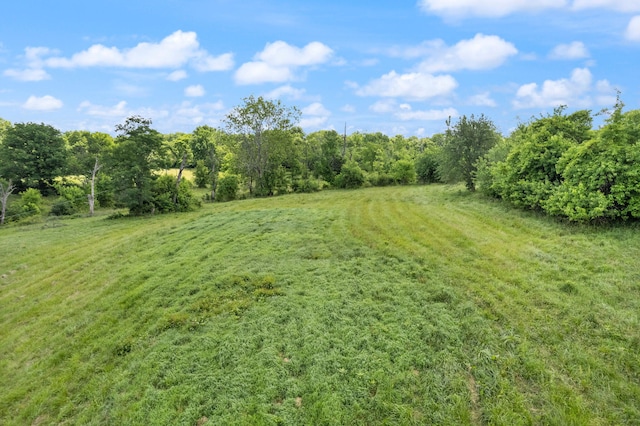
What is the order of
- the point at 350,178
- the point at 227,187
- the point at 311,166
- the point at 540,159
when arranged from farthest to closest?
1. the point at 311,166
2. the point at 350,178
3. the point at 227,187
4. the point at 540,159

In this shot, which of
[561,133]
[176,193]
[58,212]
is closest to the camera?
[561,133]

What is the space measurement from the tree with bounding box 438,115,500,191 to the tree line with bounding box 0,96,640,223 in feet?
0.25

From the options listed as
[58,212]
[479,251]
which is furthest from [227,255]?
Result: [58,212]

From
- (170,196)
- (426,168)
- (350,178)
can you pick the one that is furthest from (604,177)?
(426,168)

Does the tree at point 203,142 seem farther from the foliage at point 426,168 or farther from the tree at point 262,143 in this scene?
the foliage at point 426,168

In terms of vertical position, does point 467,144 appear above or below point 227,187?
above

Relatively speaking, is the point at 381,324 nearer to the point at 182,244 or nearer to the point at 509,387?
the point at 509,387

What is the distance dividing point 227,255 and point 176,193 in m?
17.8

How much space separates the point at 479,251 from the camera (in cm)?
1050

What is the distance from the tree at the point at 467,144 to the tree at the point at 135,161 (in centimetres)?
2230

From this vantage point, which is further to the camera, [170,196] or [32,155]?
[32,155]

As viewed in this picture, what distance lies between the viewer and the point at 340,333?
643cm

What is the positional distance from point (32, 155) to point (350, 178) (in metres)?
34.3

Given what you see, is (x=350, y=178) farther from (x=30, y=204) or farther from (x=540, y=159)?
(x=30, y=204)
